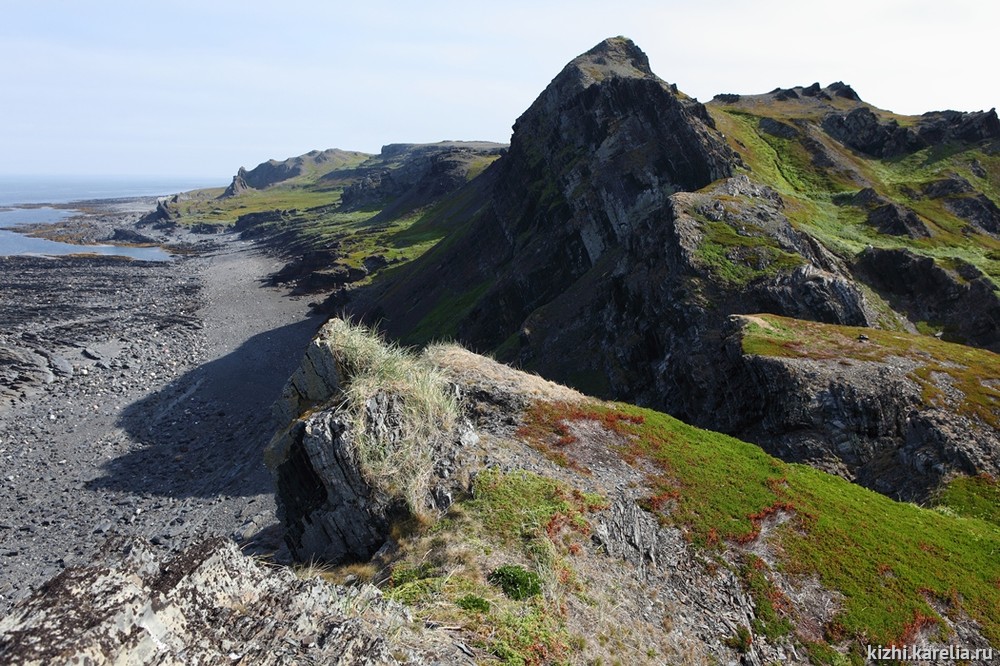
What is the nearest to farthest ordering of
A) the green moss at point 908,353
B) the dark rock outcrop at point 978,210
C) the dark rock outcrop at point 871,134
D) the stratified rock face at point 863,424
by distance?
1. the stratified rock face at point 863,424
2. the green moss at point 908,353
3. the dark rock outcrop at point 978,210
4. the dark rock outcrop at point 871,134

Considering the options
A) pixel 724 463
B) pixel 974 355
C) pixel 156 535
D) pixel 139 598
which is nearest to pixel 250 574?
pixel 139 598

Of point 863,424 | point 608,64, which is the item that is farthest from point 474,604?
point 608,64

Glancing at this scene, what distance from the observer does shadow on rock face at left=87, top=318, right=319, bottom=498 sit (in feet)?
155

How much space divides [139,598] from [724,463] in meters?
20.3

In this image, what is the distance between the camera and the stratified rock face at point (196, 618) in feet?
29.1

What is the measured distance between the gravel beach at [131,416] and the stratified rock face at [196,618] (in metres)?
17.6

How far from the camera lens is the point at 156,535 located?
39.7 meters

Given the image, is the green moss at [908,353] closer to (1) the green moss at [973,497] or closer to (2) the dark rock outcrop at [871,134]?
(1) the green moss at [973,497]

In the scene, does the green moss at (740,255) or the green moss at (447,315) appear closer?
the green moss at (740,255)

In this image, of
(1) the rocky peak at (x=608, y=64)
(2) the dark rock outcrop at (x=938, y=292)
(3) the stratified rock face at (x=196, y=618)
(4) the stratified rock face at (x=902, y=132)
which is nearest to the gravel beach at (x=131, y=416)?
(3) the stratified rock face at (x=196, y=618)

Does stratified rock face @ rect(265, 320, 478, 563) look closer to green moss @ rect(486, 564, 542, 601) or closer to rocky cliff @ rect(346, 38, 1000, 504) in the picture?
green moss @ rect(486, 564, 542, 601)

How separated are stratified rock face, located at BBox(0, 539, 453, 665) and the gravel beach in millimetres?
17598

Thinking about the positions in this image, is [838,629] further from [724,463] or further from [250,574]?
[250,574]

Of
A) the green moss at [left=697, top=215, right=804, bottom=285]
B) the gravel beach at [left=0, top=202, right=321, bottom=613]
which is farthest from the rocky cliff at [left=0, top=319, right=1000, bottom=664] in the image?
the green moss at [left=697, top=215, right=804, bottom=285]
